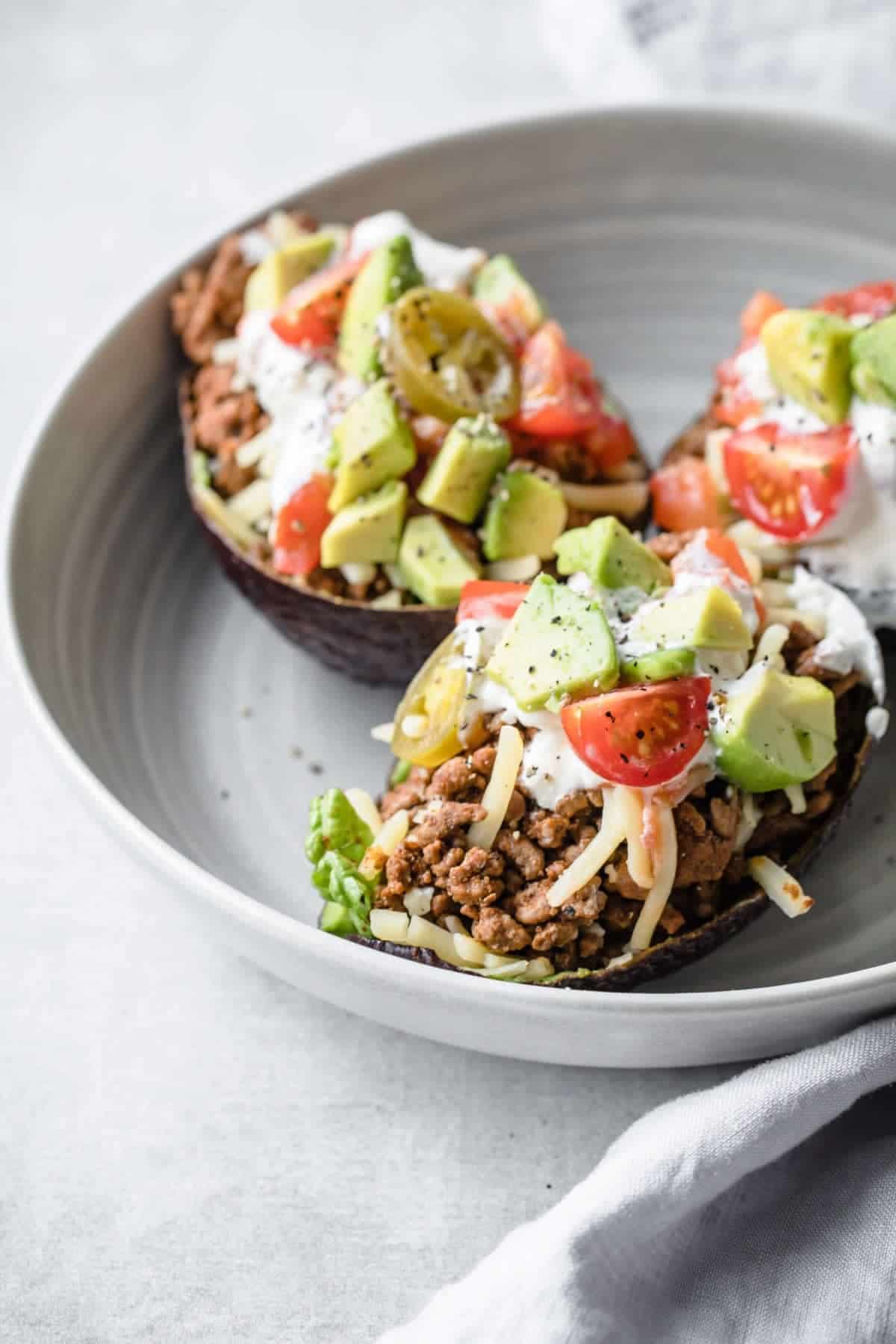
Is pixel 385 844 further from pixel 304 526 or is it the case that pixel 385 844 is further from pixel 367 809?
pixel 304 526

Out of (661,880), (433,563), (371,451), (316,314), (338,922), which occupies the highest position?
(316,314)

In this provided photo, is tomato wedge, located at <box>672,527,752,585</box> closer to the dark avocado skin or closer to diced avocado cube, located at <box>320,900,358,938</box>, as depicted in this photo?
the dark avocado skin

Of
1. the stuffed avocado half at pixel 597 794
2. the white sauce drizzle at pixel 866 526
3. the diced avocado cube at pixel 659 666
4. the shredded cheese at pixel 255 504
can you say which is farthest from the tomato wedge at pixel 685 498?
the shredded cheese at pixel 255 504

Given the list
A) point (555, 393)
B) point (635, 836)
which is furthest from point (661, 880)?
point (555, 393)

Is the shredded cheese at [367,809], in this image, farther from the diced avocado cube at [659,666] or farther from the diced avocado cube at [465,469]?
the diced avocado cube at [465,469]

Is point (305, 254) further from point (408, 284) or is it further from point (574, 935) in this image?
point (574, 935)

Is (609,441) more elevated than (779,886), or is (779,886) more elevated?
(609,441)
